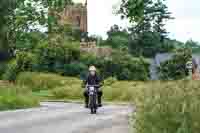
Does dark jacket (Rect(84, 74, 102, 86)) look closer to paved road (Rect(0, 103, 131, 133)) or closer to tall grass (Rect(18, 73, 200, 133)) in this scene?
paved road (Rect(0, 103, 131, 133))

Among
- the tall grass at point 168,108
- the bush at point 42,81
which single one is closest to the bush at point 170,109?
the tall grass at point 168,108

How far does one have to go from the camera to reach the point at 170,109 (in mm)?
10969

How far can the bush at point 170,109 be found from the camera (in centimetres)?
1045

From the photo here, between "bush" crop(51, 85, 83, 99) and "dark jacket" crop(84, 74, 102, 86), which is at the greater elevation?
"dark jacket" crop(84, 74, 102, 86)

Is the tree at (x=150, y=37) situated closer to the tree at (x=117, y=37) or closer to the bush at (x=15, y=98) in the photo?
the tree at (x=117, y=37)

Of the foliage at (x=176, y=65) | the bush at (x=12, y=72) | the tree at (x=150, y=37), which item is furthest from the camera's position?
the tree at (x=150, y=37)

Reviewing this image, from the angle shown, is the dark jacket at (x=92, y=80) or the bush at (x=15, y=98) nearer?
the dark jacket at (x=92, y=80)

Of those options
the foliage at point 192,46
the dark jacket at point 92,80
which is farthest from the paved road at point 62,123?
the foliage at point 192,46

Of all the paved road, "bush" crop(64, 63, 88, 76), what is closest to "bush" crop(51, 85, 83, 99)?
"bush" crop(64, 63, 88, 76)

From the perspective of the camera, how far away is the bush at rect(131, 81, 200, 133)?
34.3 ft

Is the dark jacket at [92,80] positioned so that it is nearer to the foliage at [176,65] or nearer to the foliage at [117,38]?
the foliage at [176,65]

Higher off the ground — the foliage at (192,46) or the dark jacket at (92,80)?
the dark jacket at (92,80)

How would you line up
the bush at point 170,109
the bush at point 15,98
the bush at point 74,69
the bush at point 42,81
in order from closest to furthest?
the bush at point 170,109
the bush at point 15,98
the bush at point 42,81
the bush at point 74,69

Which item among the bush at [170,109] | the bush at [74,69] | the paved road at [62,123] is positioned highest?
the bush at [170,109]
